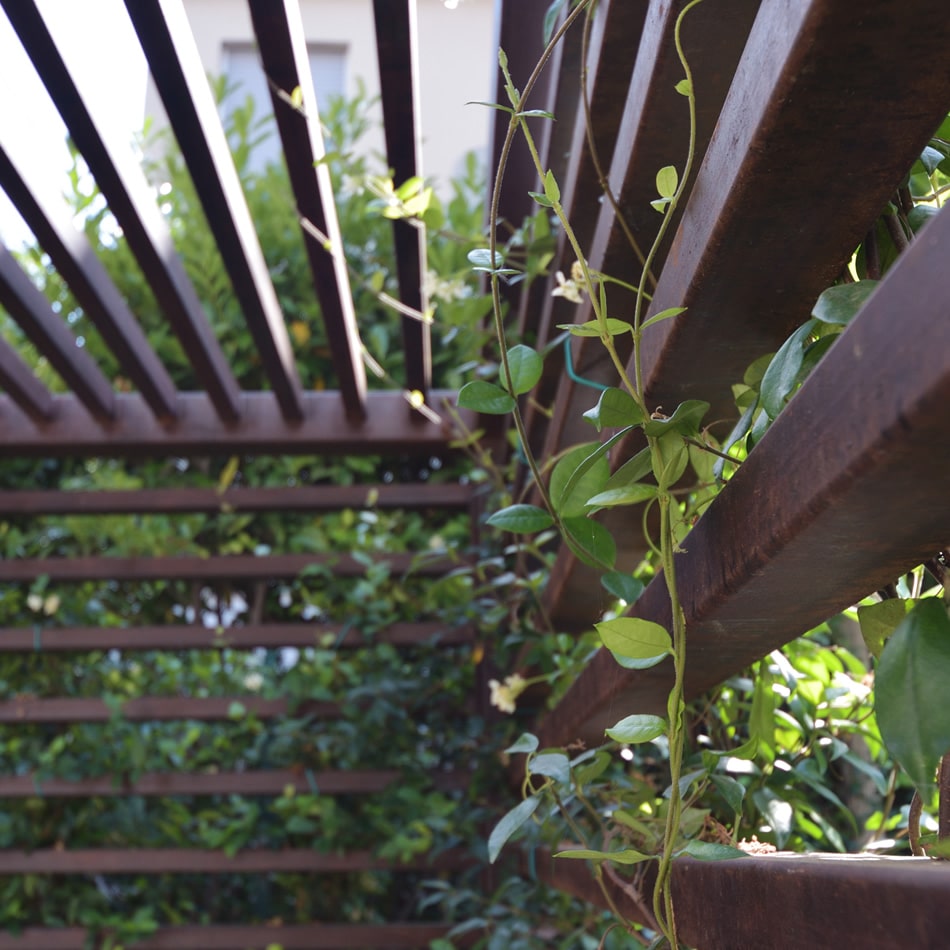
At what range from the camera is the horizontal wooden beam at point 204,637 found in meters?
2.45

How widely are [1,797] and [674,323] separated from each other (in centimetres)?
262

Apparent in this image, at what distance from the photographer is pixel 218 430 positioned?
223cm

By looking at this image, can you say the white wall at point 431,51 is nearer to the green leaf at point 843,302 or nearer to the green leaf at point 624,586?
the green leaf at point 624,586

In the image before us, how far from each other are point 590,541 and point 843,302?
340 millimetres

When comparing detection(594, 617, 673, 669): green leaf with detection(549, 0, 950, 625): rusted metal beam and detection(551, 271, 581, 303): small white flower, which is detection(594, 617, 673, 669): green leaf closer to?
detection(549, 0, 950, 625): rusted metal beam

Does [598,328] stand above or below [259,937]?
above

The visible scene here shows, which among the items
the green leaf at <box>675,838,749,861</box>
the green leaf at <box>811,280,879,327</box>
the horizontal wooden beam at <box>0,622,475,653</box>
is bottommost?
the green leaf at <box>675,838,749,861</box>

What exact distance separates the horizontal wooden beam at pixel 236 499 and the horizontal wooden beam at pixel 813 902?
1.86 meters

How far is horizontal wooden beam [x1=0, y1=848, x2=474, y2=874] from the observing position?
246 centimetres

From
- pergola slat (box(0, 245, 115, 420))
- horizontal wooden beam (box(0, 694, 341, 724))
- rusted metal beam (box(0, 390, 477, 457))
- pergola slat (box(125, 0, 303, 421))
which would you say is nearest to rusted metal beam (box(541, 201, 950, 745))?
pergola slat (box(125, 0, 303, 421))

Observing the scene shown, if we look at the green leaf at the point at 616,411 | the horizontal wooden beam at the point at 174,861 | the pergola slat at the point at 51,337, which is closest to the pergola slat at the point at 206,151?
the pergola slat at the point at 51,337

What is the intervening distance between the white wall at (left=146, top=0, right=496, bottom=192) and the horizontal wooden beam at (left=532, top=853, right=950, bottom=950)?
3932 millimetres

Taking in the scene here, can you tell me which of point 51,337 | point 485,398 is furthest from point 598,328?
point 51,337

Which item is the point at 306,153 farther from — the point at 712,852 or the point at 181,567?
the point at 181,567
